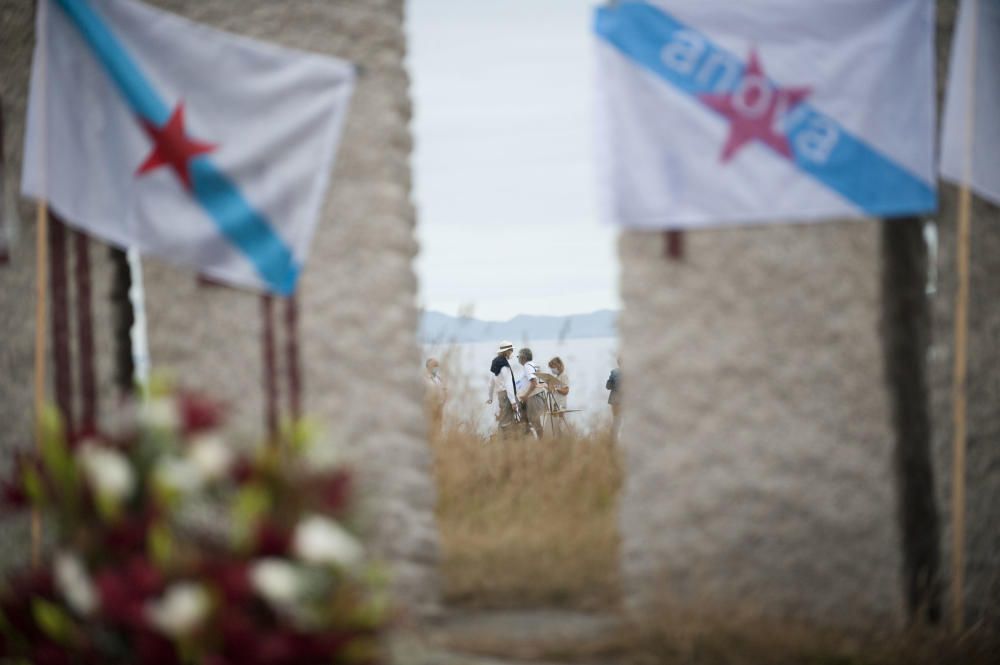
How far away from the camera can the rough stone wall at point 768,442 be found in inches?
185

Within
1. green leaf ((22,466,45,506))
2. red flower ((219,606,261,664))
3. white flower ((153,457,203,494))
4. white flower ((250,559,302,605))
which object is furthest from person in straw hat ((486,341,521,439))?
red flower ((219,606,261,664))

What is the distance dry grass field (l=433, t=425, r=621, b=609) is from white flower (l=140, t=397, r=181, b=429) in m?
2.12

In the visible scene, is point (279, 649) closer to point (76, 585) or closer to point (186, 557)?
point (186, 557)

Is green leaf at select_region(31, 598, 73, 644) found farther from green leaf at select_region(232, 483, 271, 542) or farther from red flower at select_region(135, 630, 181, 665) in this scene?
green leaf at select_region(232, 483, 271, 542)

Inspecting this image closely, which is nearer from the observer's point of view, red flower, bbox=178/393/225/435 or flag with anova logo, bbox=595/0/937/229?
red flower, bbox=178/393/225/435

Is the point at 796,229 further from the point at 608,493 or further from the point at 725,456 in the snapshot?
the point at 608,493

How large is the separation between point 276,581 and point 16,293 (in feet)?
10.4

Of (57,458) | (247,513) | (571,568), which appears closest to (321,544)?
(247,513)

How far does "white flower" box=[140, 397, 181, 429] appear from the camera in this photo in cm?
362

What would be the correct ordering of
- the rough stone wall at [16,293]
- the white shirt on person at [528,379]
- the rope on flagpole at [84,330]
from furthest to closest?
the white shirt on person at [528,379]
the rough stone wall at [16,293]
the rope on flagpole at [84,330]

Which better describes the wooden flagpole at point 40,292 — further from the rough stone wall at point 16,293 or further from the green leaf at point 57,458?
the green leaf at point 57,458

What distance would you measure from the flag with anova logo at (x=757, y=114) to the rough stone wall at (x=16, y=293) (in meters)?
3.14

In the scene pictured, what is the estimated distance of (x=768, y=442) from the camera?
4699mm

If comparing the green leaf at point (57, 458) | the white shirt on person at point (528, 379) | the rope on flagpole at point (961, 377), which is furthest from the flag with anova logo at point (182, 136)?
Answer: the white shirt on person at point (528, 379)
